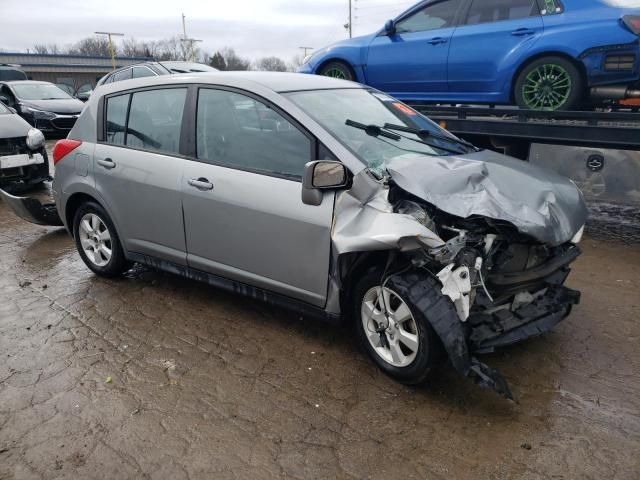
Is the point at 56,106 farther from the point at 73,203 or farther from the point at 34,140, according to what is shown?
the point at 73,203

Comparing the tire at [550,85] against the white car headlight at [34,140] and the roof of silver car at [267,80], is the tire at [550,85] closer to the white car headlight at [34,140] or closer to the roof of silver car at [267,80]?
the roof of silver car at [267,80]

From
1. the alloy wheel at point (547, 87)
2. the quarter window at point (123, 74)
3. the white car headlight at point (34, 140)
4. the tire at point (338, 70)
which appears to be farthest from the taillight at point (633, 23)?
the quarter window at point (123, 74)

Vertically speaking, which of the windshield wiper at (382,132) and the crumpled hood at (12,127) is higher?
the windshield wiper at (382,132)

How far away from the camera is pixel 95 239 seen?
15.5 ft

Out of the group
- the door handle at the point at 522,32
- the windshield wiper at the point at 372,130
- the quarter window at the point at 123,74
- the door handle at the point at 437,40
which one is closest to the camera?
the windshield wiper at the point at 372,130

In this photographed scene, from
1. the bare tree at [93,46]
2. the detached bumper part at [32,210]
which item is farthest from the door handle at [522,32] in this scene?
the bare tree at [93,46]

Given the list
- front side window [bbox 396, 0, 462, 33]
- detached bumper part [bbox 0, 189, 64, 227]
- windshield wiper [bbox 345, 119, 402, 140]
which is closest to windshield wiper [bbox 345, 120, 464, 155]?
windshield wiper [bbox 345, 119, 402, 140]

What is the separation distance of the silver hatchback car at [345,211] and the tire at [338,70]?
10.9ft

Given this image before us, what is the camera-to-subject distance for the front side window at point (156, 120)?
13.0ft

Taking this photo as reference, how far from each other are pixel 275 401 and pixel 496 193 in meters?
1.69

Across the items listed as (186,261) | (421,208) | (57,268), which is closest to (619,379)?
(421,208)

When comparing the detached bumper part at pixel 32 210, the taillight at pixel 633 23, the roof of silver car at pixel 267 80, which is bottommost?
the detached bumper part at pixel 32 210

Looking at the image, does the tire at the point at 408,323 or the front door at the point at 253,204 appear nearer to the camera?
the tire at the point at 408,323

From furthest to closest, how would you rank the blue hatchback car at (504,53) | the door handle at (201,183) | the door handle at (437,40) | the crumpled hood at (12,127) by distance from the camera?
the crumpled hood at (12,127), the door handle at (437,40), the blue hatchback car at (504,53), the door handle at (201,183)
